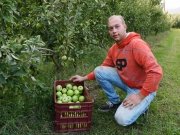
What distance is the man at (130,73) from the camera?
95.1 inches

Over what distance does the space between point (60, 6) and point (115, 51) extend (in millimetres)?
884

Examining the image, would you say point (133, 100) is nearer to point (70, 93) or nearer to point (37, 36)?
point (70, 93)

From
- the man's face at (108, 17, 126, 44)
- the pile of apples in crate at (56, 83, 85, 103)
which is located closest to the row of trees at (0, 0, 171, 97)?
the pile of apples in crate at (56, 83, 85, 103)

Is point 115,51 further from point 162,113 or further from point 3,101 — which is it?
point 3,101

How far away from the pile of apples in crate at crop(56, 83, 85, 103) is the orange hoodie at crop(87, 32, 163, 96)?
1.89 ft

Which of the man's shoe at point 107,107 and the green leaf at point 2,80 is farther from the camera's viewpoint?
the man's shoe at point 107,107

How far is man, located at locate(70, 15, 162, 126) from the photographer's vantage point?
2.42 meters

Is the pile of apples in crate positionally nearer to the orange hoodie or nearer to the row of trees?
the row of trees

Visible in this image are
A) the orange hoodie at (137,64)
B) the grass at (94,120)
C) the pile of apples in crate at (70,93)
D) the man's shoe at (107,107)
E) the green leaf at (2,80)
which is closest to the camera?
the green leaf at (2,80)

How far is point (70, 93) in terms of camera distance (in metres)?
2.89

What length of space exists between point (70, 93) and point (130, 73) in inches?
30.9

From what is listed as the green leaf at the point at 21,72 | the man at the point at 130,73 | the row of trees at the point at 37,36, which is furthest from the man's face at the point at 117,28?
the green leaf at the point at 21,72

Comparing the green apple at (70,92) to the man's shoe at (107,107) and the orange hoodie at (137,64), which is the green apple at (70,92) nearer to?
the man's shoe at (107,107)

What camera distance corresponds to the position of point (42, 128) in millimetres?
2668
